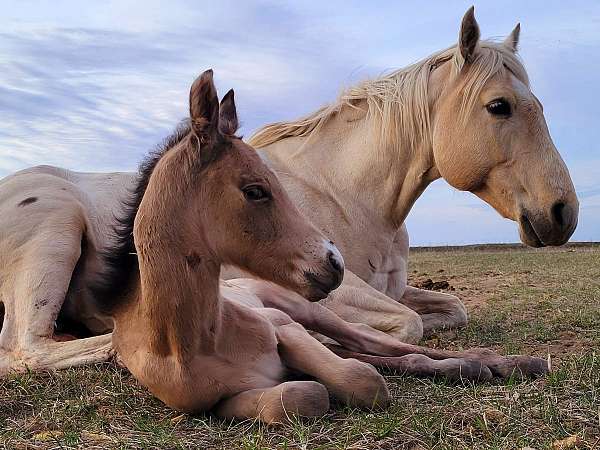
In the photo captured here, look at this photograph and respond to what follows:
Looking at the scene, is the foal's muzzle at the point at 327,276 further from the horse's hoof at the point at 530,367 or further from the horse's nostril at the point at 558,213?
the horse's nostril at the point at 558,213

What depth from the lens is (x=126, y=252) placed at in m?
3.16

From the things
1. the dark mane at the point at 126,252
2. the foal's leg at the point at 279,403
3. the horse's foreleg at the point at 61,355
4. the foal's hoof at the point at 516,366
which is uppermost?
the dark mane at the point at 126,252

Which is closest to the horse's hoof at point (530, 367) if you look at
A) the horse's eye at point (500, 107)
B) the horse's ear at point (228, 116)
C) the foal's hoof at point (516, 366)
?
the foal's hoof at point (516, 366)

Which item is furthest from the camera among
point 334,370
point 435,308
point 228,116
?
point 435,308

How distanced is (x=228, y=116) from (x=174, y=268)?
30.4 inches

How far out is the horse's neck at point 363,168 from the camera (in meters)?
5.17

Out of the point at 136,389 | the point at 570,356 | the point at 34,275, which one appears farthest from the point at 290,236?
the point at 34,275

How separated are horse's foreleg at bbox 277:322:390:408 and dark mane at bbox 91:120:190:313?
2.45 feet

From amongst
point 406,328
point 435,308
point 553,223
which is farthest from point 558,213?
point 435,308

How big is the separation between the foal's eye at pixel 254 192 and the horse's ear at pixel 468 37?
260 cm

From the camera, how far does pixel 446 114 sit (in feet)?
15.9

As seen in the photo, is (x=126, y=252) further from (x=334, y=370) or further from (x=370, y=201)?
(x=370, y=201)

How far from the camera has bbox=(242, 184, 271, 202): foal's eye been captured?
2.75m

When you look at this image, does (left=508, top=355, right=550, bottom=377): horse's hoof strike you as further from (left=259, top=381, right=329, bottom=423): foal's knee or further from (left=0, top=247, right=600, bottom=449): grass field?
(left=259, top=381, right=329, bottom=423): foal's knee
